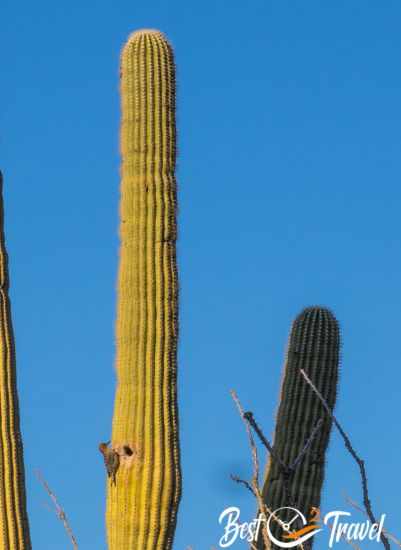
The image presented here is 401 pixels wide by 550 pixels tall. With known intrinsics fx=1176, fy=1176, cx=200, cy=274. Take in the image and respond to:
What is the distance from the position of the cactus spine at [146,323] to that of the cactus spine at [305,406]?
1400 mm

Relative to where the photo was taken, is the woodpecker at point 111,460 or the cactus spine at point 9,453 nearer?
the woodpecker at point 111,460

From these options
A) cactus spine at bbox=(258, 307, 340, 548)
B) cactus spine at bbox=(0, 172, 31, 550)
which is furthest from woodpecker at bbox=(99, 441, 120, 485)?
cactus spine at bbox=(258, 307, 340, 548)

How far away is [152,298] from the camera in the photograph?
643 centimetres

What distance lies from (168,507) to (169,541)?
198 mm

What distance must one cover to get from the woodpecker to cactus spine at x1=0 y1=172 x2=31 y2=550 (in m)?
0.85

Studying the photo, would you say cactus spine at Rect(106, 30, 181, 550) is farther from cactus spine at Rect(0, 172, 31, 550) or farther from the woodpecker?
cactus spine at Rect(0, 172, 31, 550)

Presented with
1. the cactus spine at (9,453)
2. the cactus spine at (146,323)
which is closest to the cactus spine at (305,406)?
the cactus spine at (146,323)

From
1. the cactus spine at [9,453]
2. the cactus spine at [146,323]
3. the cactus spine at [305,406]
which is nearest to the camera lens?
the cactus spine at [146,323]

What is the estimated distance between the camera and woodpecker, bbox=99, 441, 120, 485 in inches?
245

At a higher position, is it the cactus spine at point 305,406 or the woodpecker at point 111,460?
the cactus spine at point 305,406

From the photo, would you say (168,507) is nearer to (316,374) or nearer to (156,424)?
(156,424)

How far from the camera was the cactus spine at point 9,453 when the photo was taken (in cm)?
682

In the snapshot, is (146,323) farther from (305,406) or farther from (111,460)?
(305,406)

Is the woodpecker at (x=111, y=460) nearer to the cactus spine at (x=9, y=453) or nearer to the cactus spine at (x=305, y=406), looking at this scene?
the cactus spine at (x=9, y=453)
